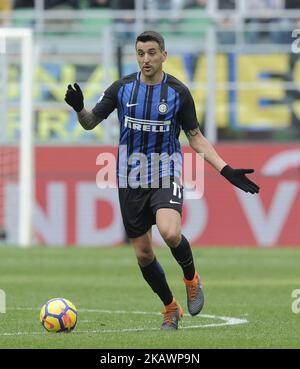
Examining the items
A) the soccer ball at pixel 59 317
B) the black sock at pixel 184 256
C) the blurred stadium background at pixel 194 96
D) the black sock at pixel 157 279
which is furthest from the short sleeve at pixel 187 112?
the blurred stadium background at pixel 194 96

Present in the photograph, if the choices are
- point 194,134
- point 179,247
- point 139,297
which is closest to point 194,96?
point 139,297

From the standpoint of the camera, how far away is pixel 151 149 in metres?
9.68

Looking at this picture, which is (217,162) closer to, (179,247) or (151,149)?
(151,149)

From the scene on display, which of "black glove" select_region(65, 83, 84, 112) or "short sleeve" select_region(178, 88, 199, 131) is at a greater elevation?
"black glove" select_region(65, 83, 84, 112)

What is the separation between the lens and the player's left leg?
941cm

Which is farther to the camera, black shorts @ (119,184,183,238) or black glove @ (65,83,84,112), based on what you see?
black shorts @ (119,184,183,238)

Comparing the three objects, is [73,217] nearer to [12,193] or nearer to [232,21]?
[12,193]

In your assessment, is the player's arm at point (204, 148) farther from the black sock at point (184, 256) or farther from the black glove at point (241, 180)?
the black sock at point (184, 256)

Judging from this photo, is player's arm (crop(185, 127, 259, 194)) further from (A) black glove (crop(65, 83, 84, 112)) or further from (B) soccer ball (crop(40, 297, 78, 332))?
(B) soccer ball (crop(40, 297, 78, 332))

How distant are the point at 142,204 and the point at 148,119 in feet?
2.40

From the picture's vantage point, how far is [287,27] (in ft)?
80.7

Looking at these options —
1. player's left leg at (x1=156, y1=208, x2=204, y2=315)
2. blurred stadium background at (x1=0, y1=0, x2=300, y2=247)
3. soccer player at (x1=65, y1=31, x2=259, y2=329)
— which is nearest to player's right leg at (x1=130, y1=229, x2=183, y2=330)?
soccer player at (x1=65, y1=31, x2=259, y2=329)

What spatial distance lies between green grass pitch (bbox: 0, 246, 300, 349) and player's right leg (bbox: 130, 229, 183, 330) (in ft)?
0.59

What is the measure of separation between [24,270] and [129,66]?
8845 mm
